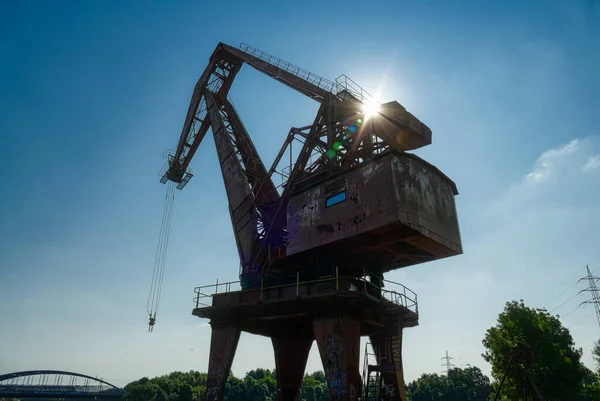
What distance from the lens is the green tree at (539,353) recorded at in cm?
3170

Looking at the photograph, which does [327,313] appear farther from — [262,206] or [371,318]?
[262,206]

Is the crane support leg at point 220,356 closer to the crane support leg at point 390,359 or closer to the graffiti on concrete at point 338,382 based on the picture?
the graffiti on concrete at point 338,382

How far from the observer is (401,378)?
18.1m

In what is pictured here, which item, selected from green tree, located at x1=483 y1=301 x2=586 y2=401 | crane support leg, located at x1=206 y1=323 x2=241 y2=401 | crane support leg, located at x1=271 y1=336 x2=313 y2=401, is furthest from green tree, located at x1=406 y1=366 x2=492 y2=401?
crane support leg, located at x1=206 y1=323 x2=241 y2=401

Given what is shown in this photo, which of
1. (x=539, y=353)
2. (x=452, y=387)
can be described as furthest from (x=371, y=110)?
(x=452, y=387)

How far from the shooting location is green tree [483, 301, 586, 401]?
104 feet

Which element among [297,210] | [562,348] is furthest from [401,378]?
[562,348]

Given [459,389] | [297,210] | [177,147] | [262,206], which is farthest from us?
[459,389]

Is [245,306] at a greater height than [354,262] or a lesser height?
lesser

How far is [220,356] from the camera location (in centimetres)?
1845

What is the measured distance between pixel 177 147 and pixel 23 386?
104 meters

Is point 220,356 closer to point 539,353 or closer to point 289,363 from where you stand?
point 289,363

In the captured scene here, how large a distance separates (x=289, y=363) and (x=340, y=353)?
6.37m

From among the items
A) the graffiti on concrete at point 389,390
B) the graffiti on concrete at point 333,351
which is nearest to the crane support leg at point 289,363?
the graffiti on concrete at point 389,390
